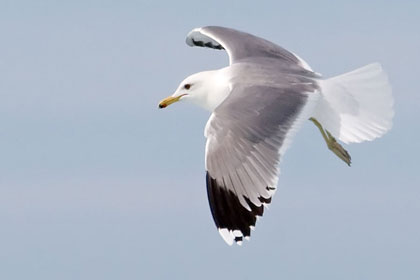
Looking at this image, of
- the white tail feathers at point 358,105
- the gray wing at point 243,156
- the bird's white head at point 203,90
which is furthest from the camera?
the bird's white head at point 203,90

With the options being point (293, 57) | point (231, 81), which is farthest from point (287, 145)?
point (293, 57)

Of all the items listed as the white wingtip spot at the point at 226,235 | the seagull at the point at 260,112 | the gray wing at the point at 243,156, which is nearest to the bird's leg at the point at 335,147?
the seagull at the point at 260,112

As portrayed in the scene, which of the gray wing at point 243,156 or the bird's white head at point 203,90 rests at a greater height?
the bird's white head at point 203,90

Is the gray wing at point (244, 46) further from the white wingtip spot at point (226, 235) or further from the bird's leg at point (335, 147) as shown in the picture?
the white wingtip spot at point (226, 235)

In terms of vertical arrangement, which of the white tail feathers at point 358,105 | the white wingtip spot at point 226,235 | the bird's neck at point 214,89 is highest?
the bird's neck at point 214,89

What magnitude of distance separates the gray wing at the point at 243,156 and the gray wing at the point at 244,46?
162 cm

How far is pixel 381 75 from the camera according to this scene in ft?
39.9

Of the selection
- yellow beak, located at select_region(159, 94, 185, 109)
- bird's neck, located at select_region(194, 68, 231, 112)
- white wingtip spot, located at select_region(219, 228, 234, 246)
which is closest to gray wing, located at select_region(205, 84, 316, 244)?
white wingtip spot, located at select_region(219, 228, 234, 246)

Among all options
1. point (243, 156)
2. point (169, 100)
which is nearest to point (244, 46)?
point (169, 100)

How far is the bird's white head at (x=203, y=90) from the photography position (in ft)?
40.2

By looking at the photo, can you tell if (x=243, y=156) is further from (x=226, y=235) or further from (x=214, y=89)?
(x=214, y=89)

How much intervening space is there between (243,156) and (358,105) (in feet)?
5.96

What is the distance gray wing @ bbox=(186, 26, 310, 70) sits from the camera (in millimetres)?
12953

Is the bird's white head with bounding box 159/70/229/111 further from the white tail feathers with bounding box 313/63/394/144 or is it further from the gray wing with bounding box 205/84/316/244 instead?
the gray wing with bounding box 205/84/316/244
